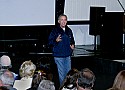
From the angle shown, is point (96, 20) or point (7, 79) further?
point (96, 20)

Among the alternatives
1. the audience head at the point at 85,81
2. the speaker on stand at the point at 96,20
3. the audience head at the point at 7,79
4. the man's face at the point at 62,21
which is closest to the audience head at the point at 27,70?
the audience head at the point at 7,79

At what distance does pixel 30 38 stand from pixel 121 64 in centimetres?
222

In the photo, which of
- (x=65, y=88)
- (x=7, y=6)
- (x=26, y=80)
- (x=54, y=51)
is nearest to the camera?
(x=65, y=88)

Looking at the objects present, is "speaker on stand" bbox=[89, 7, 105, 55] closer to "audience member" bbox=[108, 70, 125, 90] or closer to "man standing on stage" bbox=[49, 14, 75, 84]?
"man standing on stage" bbox=[49, 14, 75, 84]

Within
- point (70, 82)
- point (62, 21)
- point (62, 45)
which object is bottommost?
point (70, 82)

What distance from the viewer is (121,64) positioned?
6.92 meters

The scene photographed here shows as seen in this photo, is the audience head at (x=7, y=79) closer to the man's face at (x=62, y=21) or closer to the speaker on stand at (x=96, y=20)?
the man's face at (x=62, y=21)

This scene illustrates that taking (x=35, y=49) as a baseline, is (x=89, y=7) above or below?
above

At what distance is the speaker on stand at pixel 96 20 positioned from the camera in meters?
8.12

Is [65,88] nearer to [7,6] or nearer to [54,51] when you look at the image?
[54,51]

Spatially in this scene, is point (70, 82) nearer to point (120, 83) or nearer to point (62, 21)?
point (120, 83)

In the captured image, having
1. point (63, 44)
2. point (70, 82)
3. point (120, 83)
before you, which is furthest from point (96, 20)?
point (120, 83)

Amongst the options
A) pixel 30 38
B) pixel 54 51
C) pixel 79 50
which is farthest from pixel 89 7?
pixel 54 51

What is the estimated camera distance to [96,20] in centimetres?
815
